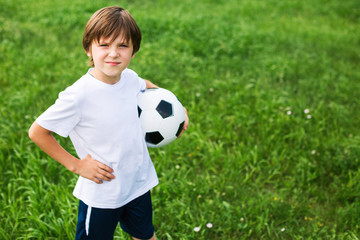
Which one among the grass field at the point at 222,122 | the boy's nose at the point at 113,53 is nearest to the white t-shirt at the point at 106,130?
the boy's nose at the point at 113,53

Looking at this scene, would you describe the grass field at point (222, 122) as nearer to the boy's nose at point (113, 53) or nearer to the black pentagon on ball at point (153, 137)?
the black pentagon on ball at point (153, 137)

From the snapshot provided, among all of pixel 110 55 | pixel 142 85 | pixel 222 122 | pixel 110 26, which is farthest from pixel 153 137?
pixel 222 122

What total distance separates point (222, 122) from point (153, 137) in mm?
1848

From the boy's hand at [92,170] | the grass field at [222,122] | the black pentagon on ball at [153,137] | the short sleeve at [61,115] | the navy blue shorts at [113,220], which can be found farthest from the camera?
the grass field at [222,122]

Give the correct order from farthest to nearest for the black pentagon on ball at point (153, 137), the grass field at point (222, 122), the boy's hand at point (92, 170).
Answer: the grass field at point (222, 122) < the black pentagon on ball at point (153, 137) < the boy's hand at point (92, 170)

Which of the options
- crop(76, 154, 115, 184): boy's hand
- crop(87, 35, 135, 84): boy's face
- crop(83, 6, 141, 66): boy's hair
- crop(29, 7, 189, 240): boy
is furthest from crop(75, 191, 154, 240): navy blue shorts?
crop(83, 6, 141, 66): boy's hair

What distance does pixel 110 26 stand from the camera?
1558 mm

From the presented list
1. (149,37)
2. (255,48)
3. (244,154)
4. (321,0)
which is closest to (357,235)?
(244,154)

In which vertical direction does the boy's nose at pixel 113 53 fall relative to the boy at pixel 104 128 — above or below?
above

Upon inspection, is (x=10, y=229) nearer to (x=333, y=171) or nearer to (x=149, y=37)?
(x=333, y=171)

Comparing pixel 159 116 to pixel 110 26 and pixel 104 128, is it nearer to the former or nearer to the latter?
pixel 104 128

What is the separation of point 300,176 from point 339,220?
515mm

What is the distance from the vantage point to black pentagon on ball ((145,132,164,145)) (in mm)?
1877

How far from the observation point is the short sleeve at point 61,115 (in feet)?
4.98
